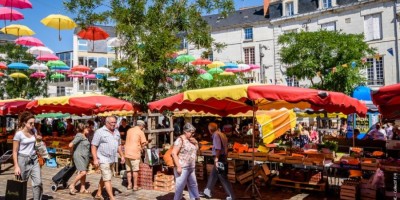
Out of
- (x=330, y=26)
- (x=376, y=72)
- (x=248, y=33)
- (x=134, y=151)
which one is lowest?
(x=134, y=151)

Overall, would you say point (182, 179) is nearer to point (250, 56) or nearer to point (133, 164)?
point (133, 164)

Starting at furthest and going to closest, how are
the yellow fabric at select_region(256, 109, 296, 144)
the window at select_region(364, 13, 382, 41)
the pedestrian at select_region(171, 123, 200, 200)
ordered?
1. the window at select_region(364, 13, 382, 41)
2. the yellow fabric at select_region(256, 109, 296, 144)
3. the pedestrian at select_region(171, 123, 200, 200)

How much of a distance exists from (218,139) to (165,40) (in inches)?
163

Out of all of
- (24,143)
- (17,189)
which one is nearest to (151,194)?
(17,189)

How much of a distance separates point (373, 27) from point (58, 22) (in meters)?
26.8

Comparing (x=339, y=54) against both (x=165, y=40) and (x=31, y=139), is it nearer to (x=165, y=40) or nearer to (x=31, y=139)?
(x=165, y=40)

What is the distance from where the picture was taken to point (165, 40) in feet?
34.3

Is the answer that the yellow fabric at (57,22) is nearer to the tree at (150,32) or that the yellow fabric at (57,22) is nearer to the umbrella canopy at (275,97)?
the tree at (150,32)

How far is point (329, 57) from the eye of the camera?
2395 centimetres

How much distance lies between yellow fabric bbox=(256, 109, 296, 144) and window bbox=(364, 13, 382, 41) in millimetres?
21258

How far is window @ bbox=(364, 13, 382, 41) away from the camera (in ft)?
99.0

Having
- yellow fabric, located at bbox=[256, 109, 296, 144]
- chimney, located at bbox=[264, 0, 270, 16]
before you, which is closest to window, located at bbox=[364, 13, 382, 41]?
chimney, located at bbox=[264, 0, 270, 16]

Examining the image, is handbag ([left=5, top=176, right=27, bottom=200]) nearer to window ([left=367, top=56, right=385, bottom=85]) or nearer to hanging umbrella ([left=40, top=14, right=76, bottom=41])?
hanging umbrella ([left=40, top=14, right=76, bottom=41])

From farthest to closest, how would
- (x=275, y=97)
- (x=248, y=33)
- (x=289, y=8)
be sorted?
(x=248, y=33) → (x=289, y=8) → (x=275, y=97)
